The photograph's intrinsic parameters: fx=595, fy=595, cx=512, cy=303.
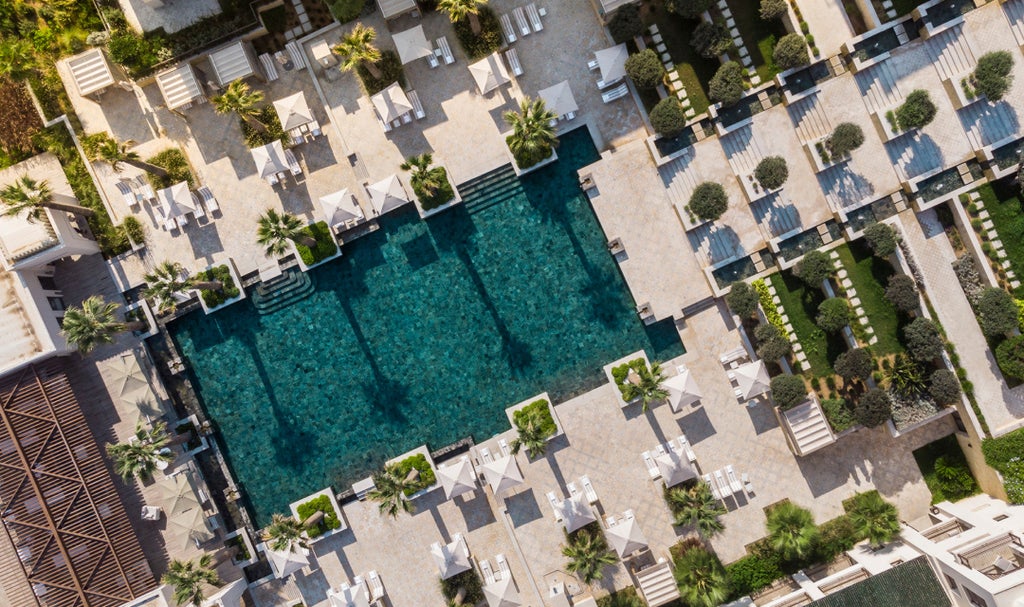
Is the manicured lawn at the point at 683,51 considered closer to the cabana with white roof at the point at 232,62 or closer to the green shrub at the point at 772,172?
the green shrub at the point at 772,172

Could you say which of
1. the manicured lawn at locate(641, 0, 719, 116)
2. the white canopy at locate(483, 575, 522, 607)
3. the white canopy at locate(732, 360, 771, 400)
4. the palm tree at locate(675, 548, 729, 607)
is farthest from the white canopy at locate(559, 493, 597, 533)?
the manicured lawn at locate(641, 0, 719, 116)

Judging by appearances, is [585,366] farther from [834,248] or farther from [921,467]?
[921,467]

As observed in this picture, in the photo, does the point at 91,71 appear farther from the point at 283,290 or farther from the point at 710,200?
the point at 710,200

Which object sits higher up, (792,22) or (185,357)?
(792,22)

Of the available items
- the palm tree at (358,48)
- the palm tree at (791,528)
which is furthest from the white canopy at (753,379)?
the palm tree at (358,48)

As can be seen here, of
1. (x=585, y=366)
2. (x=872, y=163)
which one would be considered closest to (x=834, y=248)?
(x=872, y=163)

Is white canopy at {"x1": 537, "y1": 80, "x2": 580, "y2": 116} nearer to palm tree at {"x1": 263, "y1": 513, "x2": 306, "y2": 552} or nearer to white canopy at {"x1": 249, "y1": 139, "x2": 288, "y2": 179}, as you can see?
white canopy at {"x1": 249, "y1": 139, "x2": 288, "y2": 179}
